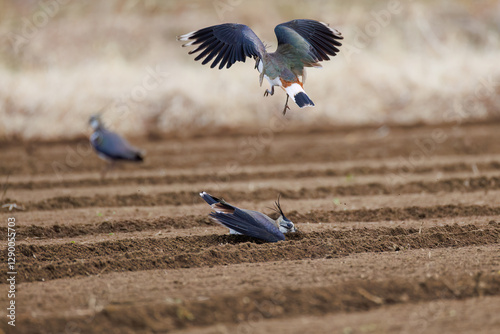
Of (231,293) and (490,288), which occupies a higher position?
(490,288)

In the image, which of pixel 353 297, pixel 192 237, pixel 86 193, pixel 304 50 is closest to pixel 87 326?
pixel 353 297

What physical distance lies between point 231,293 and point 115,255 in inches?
66.8

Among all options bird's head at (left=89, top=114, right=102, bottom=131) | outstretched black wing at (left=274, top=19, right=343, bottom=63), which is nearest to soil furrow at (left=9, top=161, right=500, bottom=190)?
bird's head at (left=89, top=114, right=102, bottom=131)

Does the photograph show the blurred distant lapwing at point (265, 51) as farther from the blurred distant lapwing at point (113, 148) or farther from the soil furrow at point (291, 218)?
the blurred distant lapwing at point (113, 148)

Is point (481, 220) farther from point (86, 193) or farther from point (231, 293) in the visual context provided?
point (86, 193)

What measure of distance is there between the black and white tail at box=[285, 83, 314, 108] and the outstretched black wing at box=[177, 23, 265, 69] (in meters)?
0.41

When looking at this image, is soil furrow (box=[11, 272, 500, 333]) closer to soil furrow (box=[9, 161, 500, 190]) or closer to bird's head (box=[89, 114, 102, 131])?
soil furrow (box=[9, 161, 500, 190])

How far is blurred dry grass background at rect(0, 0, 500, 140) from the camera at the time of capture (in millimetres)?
17484

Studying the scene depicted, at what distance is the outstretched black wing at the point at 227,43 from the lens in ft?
19.8

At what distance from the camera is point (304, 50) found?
243 inches

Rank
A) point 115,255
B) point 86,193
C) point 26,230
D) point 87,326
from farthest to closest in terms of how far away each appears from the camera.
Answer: point 86,193 < point 26,230 < point 115,255 < point 87,326

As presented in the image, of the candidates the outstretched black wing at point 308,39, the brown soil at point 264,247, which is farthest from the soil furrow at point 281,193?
the outstretched black wing at point 308,39

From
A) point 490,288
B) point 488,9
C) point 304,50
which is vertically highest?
point 488,9

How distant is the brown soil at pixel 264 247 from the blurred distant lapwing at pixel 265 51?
1594 millimetres
